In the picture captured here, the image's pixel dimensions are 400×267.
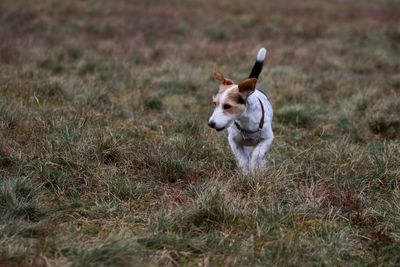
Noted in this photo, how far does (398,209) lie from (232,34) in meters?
13.4

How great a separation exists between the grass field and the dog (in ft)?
0.72

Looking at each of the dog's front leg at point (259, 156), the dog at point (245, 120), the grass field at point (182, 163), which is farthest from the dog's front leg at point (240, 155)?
the grass field at point (182, 163)

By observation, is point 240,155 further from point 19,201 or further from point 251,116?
point 19,201

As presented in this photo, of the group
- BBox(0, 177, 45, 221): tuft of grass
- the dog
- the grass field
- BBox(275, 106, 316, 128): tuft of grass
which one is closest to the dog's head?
the dog

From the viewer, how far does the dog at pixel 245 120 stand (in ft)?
18.4

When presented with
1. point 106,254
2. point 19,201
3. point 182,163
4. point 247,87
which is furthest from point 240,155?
point 106,254

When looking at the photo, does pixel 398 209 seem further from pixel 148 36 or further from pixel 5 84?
pixel 148 36

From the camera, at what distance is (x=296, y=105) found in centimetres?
919

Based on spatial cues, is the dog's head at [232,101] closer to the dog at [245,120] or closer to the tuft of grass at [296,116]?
the dog at [245,120]

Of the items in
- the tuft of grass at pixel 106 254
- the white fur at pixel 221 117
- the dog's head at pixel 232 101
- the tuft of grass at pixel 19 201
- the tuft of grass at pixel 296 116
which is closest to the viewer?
the tuft of grass at pixel 106 254

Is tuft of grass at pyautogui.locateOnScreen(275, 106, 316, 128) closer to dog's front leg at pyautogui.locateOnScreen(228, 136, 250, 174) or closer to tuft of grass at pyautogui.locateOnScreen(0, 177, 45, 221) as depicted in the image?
dog's front leg at pyautogui.locateOnScreen(228, 136, 250, 174)

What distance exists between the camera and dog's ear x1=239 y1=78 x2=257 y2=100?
5598 millimetres

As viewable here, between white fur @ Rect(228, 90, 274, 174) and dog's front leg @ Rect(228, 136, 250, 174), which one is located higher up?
white fur @ Rect(228, 90, 274, 174)

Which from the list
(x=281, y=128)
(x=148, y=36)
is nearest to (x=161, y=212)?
(x=281, y=128)
